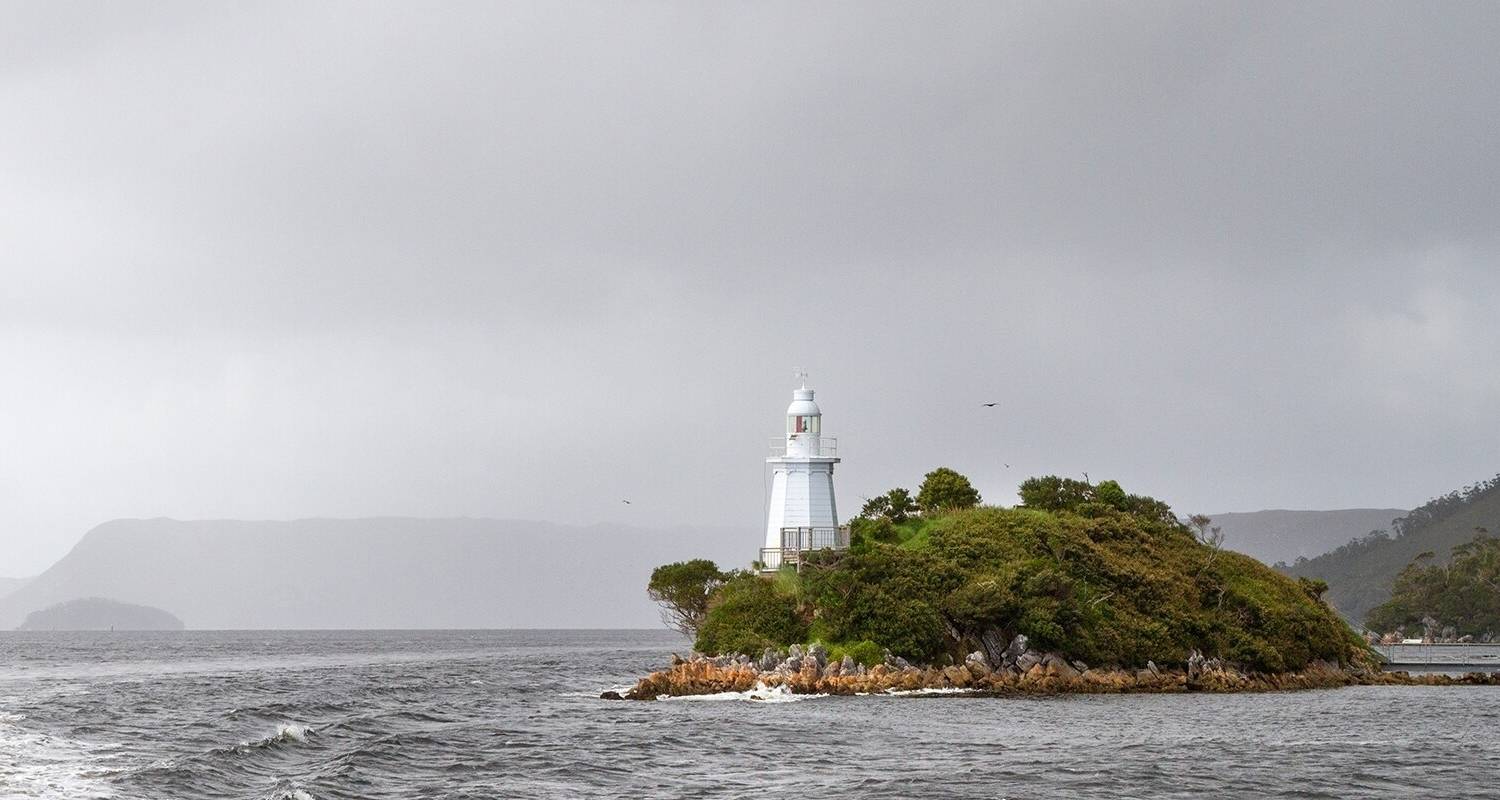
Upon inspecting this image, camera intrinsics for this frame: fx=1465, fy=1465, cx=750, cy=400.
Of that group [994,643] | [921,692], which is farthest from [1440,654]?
[921,692]

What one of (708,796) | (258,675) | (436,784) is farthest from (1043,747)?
(258,675)

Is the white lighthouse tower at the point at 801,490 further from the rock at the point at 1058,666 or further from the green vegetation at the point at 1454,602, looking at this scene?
the green vegetation at the point at 1454,602

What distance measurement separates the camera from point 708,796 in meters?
32.4

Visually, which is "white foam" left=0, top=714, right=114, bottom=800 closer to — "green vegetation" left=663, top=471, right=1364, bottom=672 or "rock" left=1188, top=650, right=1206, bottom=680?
"green vegetation" left=663, top=471, right=1364, bottom=672

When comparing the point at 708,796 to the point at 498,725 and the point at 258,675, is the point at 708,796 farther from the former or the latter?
the point at 258,675

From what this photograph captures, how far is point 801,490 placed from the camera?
250 ft

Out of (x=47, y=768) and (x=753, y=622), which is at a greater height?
(x=753, y=622)

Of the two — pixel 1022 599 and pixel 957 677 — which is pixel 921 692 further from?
pixel 1022 599

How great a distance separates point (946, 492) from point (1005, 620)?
1966cm

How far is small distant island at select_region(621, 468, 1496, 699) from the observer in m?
64.1

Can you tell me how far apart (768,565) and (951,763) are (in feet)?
123

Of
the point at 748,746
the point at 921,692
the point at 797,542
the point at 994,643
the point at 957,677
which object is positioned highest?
the point at 797,542

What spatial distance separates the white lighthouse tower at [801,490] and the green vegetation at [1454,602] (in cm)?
14196

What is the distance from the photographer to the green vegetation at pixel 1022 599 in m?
65.0
